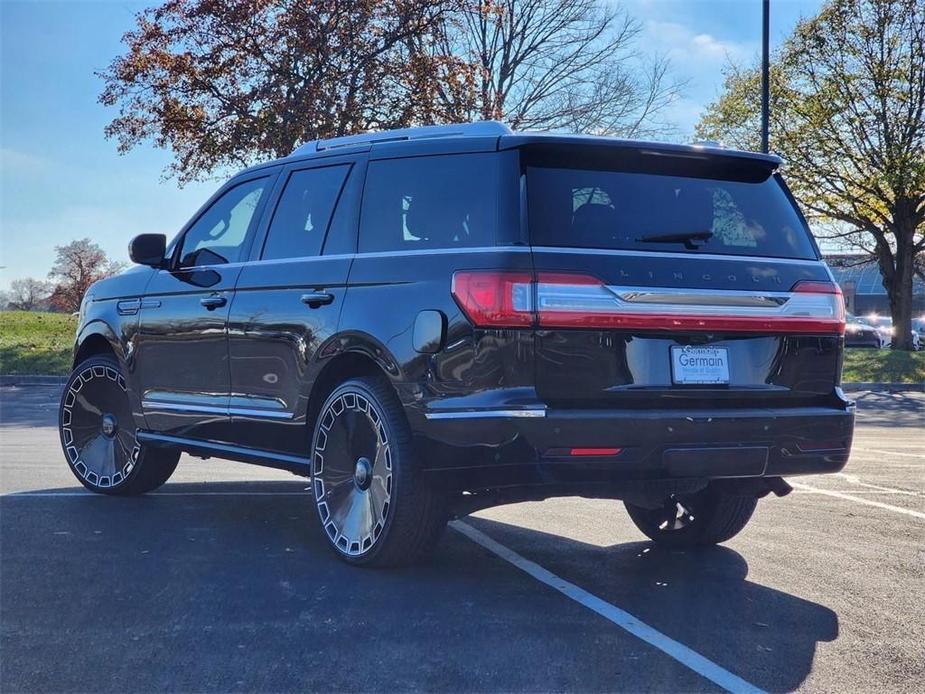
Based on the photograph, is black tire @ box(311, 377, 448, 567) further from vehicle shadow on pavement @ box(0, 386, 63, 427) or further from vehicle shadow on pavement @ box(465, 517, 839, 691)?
vehicle shadow on pavement @ box(0, 386, 63, 427)

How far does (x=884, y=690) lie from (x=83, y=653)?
2.68 m

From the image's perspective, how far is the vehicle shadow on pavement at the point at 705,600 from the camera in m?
4.02

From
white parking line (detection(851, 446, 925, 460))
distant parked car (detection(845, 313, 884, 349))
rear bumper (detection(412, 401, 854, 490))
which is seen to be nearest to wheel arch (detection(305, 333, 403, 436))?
rear bumper (detection(412, 401, 854, 490))

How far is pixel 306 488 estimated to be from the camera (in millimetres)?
8078

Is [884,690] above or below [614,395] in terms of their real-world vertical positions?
below

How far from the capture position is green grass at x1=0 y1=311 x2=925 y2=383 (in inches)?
911

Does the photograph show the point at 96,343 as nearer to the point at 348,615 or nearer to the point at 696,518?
the point at 348,615

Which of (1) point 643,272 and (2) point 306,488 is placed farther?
(2) point 306,488

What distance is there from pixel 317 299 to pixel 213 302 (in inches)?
42.4

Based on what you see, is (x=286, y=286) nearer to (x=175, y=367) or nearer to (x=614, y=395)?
(x=175, y=367)

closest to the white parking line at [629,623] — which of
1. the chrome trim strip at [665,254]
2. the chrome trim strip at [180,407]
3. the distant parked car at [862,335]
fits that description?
the chrome trim strip at [665,254]

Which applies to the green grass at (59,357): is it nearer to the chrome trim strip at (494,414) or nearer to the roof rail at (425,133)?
the roof rail at (425,133)

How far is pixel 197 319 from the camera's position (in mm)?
6504

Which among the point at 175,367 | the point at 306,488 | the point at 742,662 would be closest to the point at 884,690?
the point at 742,662
